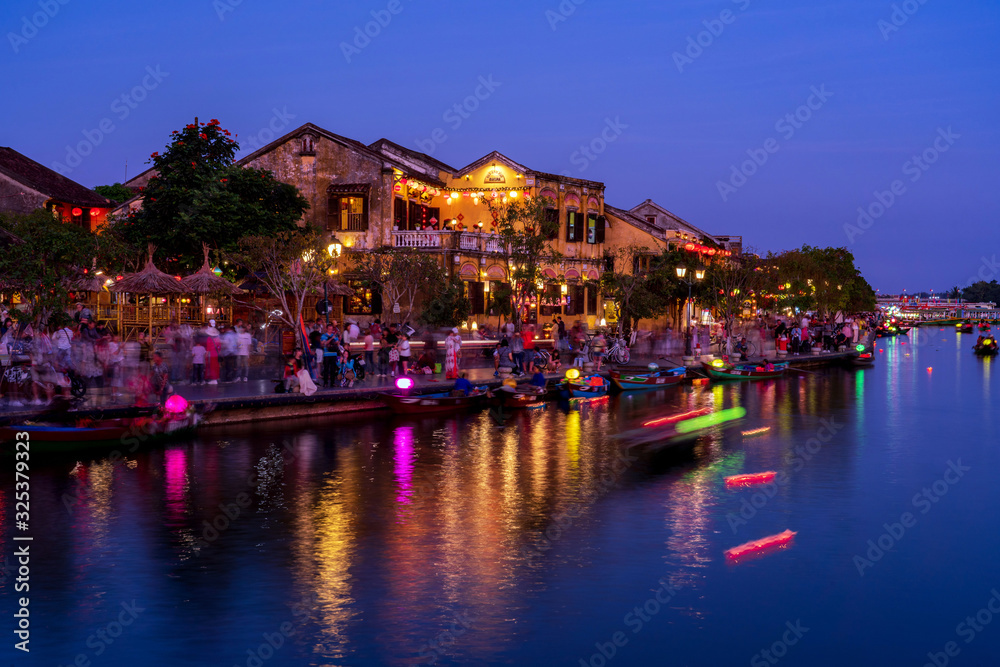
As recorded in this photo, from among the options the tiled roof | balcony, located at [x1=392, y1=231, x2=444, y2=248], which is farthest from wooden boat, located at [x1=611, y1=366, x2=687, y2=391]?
the tiled roof

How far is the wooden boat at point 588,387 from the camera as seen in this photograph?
34.8 m

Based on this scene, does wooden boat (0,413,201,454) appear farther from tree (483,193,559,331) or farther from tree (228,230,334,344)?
tree (483,193,559,331)

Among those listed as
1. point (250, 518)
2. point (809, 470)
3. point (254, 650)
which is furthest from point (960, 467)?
point (254, 650)

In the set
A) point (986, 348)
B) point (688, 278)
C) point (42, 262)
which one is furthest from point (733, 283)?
point (42, 262)

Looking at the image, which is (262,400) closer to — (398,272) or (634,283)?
(398,272)

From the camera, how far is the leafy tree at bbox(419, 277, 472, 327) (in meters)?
42.8

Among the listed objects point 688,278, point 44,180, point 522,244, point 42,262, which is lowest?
point 42,262

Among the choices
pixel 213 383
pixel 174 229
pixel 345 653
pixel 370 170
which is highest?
pixel 370 170

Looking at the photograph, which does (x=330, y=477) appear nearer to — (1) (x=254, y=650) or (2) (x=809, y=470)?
(1) (x=254, y=650)

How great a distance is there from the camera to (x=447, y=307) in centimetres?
4294

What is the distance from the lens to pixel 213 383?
28250 millimetres

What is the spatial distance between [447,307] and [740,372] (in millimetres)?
Result: 14165

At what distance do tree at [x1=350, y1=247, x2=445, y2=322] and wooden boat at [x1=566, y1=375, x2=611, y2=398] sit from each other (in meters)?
9.24

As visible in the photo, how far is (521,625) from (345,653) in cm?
215
